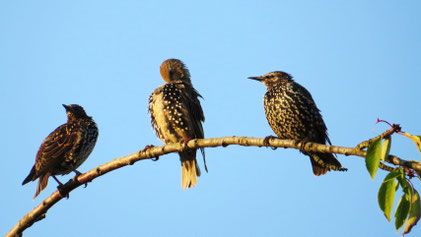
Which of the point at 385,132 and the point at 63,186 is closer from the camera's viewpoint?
the point at 385,132

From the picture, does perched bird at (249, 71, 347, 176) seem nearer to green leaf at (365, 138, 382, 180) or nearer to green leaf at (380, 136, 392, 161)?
green leaf at (380, 136, 392, 161)

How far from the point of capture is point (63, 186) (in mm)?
5152

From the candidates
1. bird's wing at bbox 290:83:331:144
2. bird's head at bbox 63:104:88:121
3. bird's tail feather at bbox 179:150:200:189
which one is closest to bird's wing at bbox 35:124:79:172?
bird's head at bbox 63:104:88:121

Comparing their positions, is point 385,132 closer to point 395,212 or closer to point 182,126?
point 395,212

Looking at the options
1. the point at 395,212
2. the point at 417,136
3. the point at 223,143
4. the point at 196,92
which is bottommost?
the point at 395,212

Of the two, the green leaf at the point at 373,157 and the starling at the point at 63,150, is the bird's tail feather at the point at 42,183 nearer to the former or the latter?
the starling at the point at 63,150

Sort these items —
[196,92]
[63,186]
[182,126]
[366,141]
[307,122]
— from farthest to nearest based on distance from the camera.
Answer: [196,92], [182,126], [307,122], [63,186], [366,141]

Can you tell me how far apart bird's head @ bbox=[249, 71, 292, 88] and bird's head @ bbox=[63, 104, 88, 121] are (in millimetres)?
2799

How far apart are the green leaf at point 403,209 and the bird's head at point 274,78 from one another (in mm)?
4465

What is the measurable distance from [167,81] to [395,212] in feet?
17.8

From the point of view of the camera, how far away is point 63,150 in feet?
21.7

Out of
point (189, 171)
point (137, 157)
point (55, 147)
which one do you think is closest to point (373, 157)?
point (137, 157)

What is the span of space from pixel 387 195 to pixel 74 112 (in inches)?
237

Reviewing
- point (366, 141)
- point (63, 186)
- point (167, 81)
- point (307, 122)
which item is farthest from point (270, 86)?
point (366, 141)
